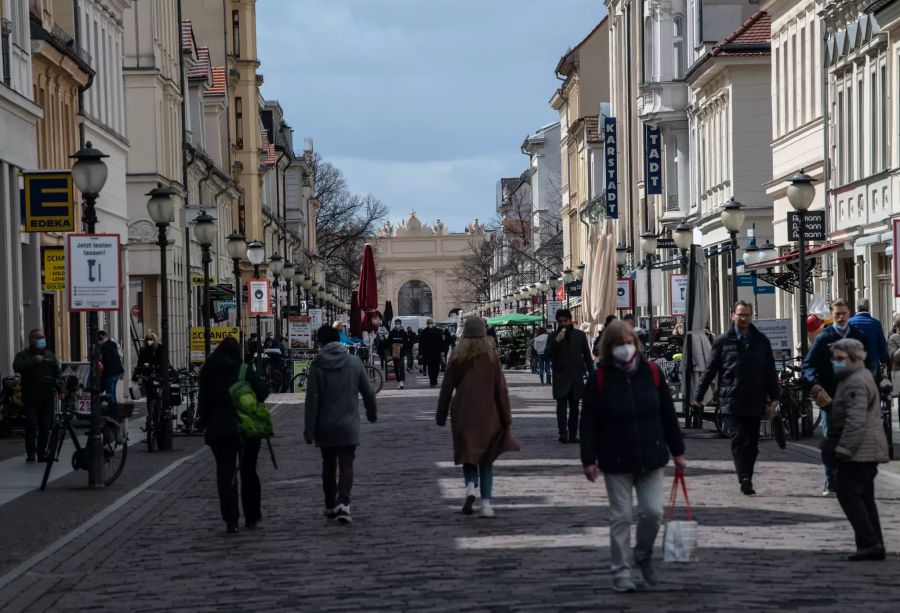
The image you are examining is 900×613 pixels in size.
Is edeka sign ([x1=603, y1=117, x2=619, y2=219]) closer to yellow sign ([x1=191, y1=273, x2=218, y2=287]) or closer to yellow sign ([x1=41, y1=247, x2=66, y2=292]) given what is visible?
yellow sign ([x1=191, y1=273, x2=218, y2=287])

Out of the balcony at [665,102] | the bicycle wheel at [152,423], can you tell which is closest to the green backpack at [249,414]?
the bicycle wheel at [152,423]

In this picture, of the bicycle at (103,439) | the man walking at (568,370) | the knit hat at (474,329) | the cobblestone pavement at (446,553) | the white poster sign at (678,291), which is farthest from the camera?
the white poster sign at (678,291)

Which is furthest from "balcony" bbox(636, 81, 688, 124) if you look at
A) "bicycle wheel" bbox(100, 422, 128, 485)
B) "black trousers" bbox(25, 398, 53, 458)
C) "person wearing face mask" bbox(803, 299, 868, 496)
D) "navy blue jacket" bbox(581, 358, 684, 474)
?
"navy blue jacket" bbox(581, 358, 684, 474)

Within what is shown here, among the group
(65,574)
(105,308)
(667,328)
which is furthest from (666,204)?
(65,574)

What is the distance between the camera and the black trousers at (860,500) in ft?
39.8

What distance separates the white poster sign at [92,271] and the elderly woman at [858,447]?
10759 millimetres

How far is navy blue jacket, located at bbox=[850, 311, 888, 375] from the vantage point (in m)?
19.1

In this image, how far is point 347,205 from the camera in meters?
120

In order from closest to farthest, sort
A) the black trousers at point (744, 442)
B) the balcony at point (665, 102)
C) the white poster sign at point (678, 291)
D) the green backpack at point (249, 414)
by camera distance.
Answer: the green backpack at point (249, 414) → the black trousers at point (744, 442) → the white poster sign at point (678, 291) → the balcony at point (665, 102)

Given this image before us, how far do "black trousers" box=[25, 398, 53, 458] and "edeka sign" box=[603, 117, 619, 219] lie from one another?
53.9 m

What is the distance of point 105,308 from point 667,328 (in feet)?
109

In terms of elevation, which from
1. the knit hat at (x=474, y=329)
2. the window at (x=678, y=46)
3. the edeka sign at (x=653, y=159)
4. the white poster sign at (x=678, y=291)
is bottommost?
the knit hat at (x=474, y=329)

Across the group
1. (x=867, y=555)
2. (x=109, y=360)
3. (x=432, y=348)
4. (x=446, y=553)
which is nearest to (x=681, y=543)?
(x=867, y=555)

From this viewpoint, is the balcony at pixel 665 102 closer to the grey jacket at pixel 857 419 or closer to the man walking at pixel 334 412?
the man walking at pixel 334 412
